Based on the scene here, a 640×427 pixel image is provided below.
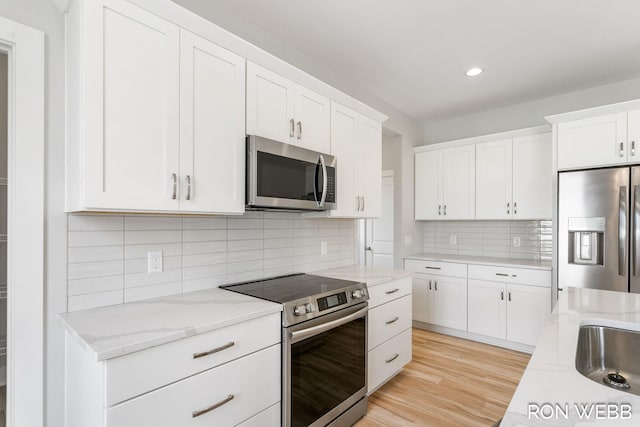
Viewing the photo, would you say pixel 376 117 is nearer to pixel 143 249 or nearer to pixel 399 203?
pixel 399 203

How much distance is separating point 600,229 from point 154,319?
3.35 meters

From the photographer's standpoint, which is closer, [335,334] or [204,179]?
[204,179]

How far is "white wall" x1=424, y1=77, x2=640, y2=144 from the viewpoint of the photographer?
323 centimetres

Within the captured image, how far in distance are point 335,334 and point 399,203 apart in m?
2.54

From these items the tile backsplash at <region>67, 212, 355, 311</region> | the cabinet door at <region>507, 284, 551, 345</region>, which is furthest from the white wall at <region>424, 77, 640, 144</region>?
the tile backsplash at <region>67, 212, 355, 311</region>

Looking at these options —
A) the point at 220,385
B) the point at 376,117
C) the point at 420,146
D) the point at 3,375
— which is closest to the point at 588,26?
the point at 376,117

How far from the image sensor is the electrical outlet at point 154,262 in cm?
178

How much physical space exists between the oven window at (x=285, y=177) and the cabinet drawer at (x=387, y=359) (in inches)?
49.4

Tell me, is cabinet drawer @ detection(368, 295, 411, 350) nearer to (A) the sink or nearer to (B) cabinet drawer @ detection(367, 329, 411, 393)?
(B) cabinet drawer @ detection(367, 329, 411, 393)

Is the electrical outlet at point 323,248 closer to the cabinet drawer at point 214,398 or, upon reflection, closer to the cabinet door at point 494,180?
the cabinet drawer at point 214,398

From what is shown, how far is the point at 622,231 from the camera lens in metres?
2.63

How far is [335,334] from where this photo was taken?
195 centimetres

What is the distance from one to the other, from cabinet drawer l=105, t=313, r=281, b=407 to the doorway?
9.69 ft

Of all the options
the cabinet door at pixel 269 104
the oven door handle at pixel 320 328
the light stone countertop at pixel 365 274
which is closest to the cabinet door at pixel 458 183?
the light stone countertop at pixel 365 274
